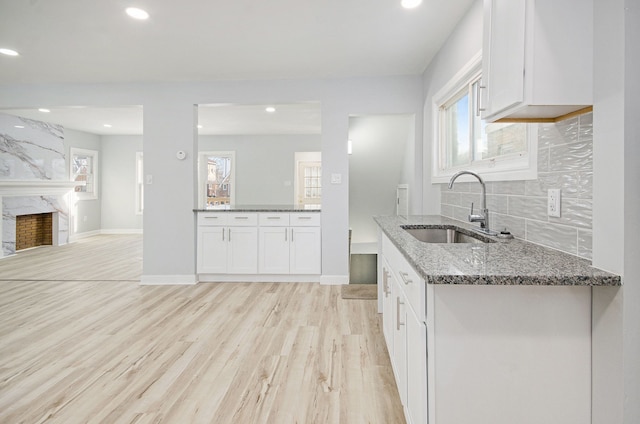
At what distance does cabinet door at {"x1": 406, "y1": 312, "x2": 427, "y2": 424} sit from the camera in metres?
1.23

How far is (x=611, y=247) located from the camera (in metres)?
1.14

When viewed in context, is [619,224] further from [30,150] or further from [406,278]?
[30,150]

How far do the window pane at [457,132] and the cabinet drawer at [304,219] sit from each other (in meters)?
1.58

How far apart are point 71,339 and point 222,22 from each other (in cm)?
266

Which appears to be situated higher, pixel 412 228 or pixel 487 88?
pixel 487 88

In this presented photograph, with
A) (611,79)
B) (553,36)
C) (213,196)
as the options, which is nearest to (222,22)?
(553,36)

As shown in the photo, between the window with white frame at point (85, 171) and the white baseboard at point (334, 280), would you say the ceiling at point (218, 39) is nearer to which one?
the white baseboard at point (334, 280)

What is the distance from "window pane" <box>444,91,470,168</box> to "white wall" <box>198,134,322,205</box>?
5278 mm

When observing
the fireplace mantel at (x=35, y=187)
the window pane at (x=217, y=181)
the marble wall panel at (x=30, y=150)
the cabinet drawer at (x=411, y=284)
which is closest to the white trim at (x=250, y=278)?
the cabinet drawer at (x=411, y=284)

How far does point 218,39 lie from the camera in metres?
3.13

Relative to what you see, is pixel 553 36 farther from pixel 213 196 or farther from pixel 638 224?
pixel 213 196

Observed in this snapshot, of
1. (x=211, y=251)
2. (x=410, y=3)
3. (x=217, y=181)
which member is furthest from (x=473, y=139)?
(x=217, y=181)

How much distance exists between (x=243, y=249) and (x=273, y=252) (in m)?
0.36

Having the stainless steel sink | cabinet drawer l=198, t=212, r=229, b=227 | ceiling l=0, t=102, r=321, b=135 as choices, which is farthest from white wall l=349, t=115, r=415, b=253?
the stainless steel sink
